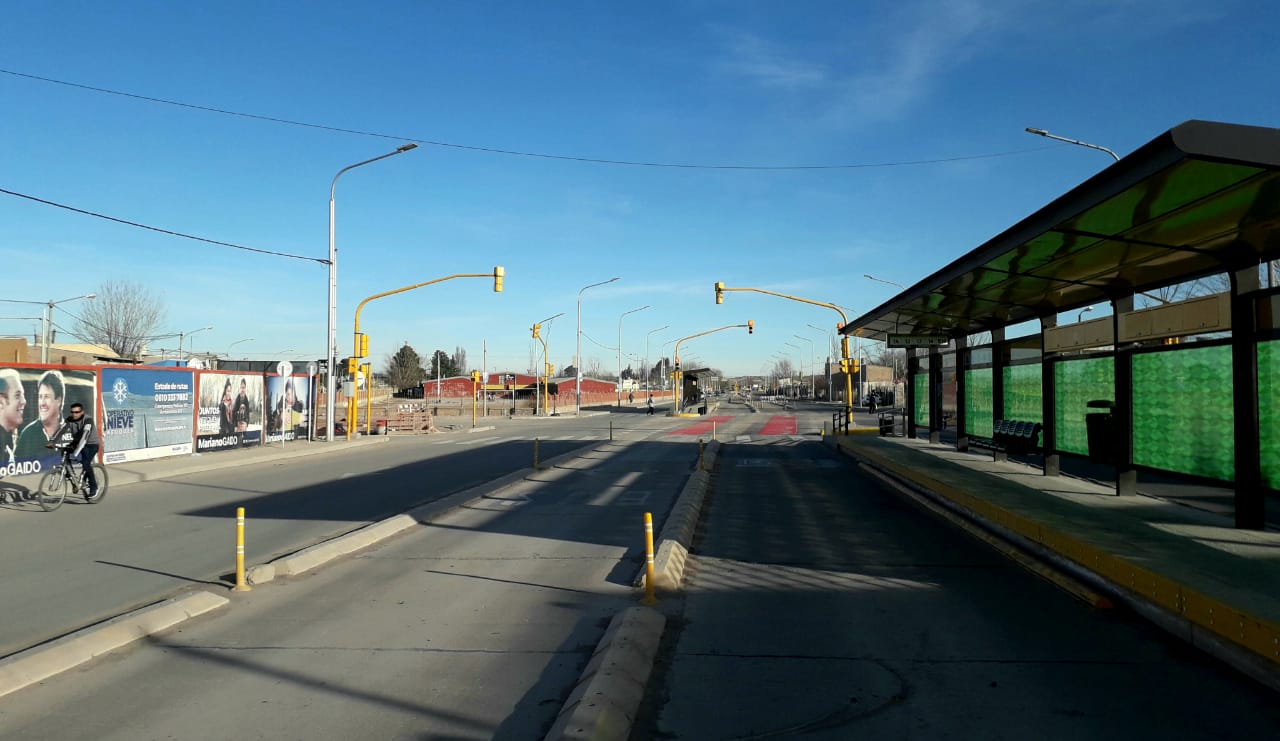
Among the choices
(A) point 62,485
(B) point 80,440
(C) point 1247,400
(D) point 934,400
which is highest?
(C) point 1247,400

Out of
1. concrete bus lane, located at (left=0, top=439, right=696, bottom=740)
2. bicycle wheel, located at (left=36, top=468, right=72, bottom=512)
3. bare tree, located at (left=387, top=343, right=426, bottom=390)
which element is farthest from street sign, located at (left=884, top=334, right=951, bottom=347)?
bare tree, located at (left=387, top=343, right=426, bottom=390)

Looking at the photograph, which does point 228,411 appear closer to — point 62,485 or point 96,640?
point 62,485

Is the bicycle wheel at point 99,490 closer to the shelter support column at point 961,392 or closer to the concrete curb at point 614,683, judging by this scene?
the concrete curb at point 614,683

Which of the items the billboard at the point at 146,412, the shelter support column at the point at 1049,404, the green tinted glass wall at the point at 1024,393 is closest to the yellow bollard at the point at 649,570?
the shelter support column at the point at 1049,404

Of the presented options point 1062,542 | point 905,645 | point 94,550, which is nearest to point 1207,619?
point 905,645

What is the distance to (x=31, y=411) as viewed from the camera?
1845cm

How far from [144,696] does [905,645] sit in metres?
5.45

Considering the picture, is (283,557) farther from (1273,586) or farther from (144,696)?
(1273,586)

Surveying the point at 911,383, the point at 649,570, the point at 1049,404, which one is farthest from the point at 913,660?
the point at 911,383

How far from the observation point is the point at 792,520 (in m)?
13.5

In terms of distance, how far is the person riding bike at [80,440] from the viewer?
49.4 ft

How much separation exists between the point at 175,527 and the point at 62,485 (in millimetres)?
4022

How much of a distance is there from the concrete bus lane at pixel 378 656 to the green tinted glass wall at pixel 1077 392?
9378 millimetres

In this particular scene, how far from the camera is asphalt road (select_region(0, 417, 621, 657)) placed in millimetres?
8328
